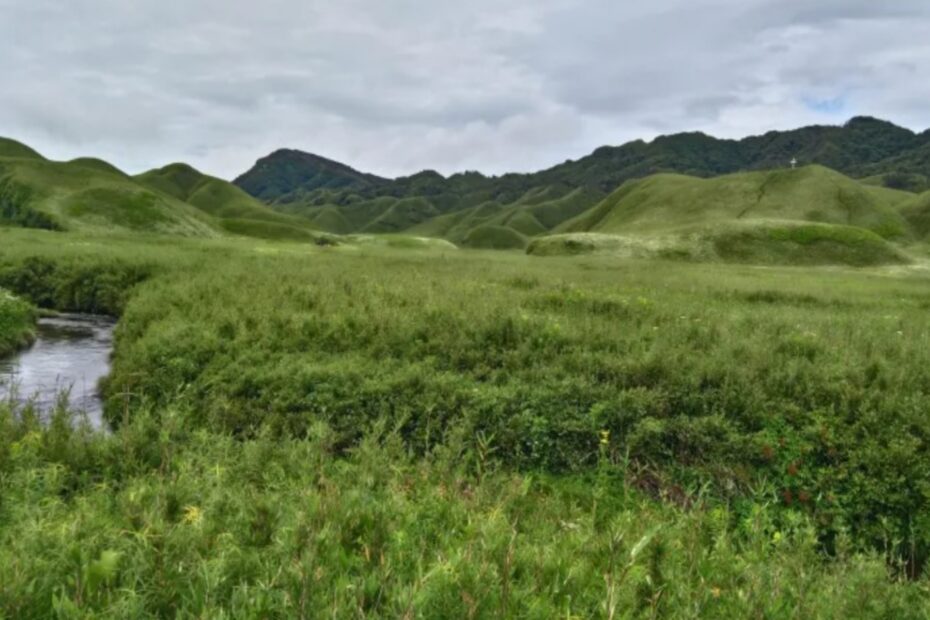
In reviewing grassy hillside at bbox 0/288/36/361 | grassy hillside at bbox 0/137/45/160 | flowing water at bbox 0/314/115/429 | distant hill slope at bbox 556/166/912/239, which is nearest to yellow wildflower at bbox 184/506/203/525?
flowing water at bbox 0/314/115/429

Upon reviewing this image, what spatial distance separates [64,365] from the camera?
17.7 meters

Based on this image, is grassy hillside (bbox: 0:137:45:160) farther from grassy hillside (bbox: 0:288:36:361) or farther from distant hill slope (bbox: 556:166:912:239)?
grassy hillside (bbox: 0:288:36:361)

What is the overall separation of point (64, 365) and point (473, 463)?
14832 millimetres

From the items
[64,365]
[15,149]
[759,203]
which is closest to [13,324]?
[64,365]

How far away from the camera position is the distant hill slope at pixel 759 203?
10019 cm

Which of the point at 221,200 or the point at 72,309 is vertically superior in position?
the point at 221,200

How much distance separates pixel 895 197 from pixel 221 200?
673 ft

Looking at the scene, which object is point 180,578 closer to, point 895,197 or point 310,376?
point 310,376

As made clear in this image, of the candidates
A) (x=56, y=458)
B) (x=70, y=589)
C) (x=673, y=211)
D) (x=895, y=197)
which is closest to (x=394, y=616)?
(x=70, y=589)

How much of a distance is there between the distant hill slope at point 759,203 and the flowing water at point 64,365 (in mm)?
85137

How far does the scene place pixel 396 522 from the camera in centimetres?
554

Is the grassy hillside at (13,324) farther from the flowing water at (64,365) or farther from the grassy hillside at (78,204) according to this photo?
the grassy hillside at (78,204)

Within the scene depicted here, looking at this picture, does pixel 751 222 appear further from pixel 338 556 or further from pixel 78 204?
pixel 78 204

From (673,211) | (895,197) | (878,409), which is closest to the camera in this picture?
(878,409)
